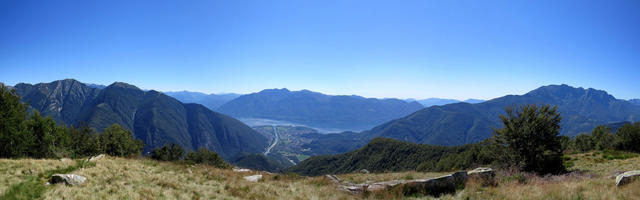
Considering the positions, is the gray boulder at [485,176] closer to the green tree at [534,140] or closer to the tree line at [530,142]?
the tree line at [530,142]

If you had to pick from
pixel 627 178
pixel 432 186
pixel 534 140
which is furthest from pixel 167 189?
pixel 534 140

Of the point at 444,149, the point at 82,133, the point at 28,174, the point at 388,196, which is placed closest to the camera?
the point at 388,196

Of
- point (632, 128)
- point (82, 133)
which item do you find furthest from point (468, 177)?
point (82, 133)

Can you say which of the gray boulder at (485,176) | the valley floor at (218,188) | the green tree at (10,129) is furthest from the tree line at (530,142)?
the green tree at (10,129)

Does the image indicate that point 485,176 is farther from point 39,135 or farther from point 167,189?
point 39,135

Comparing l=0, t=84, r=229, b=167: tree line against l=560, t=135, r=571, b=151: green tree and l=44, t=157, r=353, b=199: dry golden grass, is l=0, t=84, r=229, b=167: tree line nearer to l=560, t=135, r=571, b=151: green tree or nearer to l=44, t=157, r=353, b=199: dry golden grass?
l=44, t=157, r=353, b=199: dry golden grass

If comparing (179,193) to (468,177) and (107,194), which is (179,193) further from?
(468,177)
